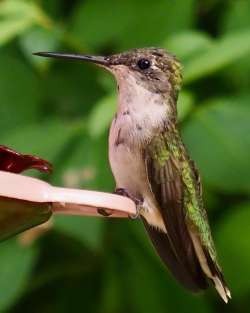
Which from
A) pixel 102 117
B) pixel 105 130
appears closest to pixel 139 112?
pixel 102 117

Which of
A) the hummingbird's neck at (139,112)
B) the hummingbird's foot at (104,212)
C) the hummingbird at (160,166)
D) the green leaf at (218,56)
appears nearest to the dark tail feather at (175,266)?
the hummingbird at (160,166)

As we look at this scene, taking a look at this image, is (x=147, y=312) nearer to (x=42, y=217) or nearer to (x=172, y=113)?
(x=172, y=113)

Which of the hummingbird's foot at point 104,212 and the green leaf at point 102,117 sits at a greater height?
the hummingbird's foot at point 104,212

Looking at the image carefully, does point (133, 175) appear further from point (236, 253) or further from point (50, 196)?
point (236, 253)

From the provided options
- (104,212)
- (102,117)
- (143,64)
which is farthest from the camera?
(102,117)

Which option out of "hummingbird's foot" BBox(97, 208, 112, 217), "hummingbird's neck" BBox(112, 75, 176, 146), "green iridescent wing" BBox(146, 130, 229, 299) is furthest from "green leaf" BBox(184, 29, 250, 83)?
"hummingbird's foot" BBox(97, 208, 112, 217)

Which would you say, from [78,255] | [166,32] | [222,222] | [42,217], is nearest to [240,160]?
[222,222]

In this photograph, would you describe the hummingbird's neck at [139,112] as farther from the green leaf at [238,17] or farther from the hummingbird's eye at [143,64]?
the green leaf at [238,17]
